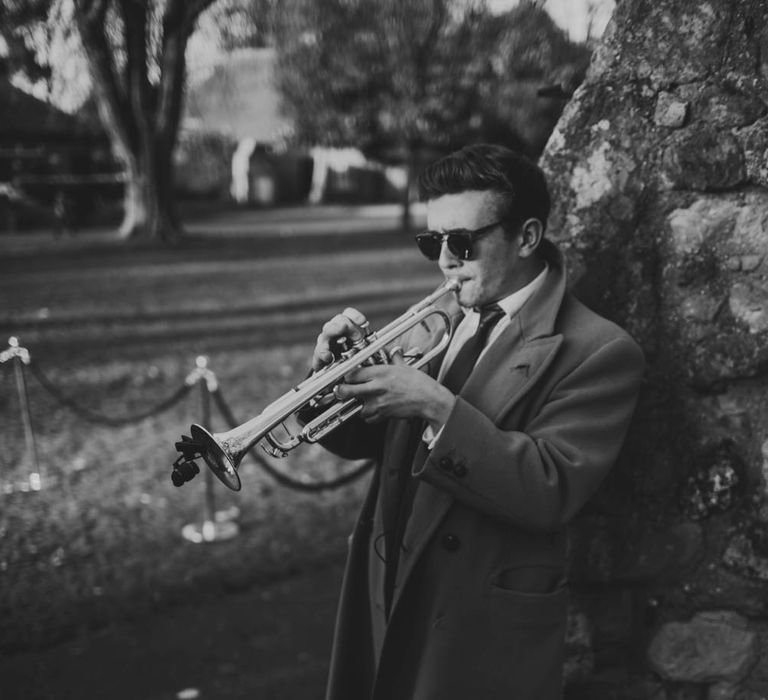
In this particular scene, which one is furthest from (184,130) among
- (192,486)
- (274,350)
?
(192,486)

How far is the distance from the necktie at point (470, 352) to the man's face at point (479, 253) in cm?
6

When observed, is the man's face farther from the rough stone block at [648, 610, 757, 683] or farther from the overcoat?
the rough stone block at [648, 610, 757, 683]

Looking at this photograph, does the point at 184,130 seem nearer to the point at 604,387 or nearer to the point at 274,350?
the point at 274,350

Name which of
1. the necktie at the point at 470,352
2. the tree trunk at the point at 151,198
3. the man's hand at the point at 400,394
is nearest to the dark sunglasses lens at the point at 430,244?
the necktie at the point at 470,352

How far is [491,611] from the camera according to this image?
2.18 m

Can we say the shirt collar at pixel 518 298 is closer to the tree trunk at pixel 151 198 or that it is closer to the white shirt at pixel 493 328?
the white shirt at pixel 493 328

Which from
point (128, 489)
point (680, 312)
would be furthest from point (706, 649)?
point (128, 489)

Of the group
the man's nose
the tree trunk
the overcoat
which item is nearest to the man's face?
the man's nose

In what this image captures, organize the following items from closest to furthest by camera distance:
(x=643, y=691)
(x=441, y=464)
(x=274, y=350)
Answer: (x=441, y=464) → (x=643, y=691) → (x=274, y=350)

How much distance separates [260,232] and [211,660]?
23909 mm

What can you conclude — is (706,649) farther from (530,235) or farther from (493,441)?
(530,235)

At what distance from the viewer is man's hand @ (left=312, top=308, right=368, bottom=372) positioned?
2.30 metres

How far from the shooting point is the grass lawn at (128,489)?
4574 millimetres

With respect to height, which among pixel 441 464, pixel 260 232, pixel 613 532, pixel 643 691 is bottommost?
pixel 260 232
